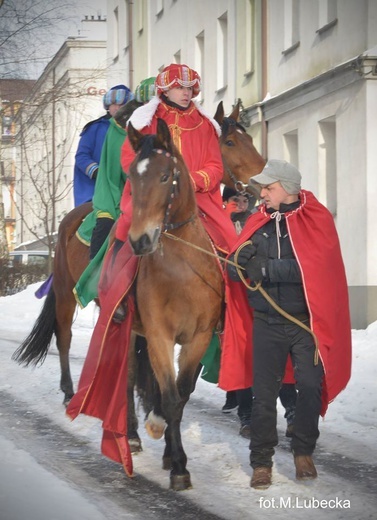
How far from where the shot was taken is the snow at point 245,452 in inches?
249

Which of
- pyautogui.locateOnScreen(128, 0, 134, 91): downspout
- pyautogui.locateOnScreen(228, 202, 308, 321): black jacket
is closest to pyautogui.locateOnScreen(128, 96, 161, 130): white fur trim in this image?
pyautogui.locateOnScreen(228, 202, 308, 321): black jacket

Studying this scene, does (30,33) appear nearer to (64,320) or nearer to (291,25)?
(291,25)

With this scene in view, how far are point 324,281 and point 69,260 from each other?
158 inches

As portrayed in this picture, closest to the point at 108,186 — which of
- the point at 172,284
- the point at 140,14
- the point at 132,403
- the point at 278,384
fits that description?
the point at 132,403

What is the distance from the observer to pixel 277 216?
6980 millimetres

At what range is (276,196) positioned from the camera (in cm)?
697

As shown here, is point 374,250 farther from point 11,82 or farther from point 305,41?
point 11,82

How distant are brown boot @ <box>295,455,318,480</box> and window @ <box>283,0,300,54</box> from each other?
1561 centimetres

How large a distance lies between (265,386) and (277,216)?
1035 millimetres

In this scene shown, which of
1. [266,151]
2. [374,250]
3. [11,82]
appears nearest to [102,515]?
[374,250]

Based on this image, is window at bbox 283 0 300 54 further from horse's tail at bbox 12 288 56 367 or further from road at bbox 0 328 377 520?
road at bbox 0 328 377 520

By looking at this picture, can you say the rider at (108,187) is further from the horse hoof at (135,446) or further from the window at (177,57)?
the window at (177,57)

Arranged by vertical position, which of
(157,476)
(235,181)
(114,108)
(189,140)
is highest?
(114,108)

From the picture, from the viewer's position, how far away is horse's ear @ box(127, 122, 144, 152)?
704 cm
